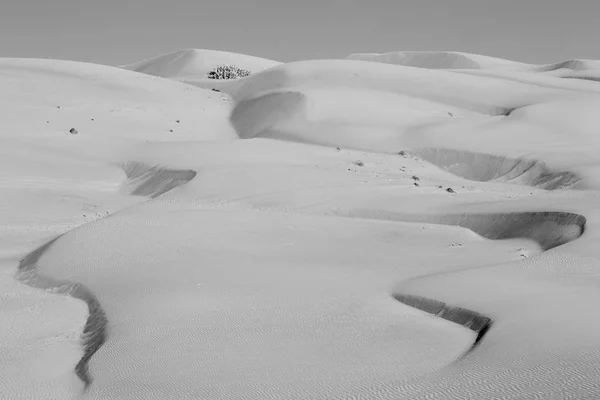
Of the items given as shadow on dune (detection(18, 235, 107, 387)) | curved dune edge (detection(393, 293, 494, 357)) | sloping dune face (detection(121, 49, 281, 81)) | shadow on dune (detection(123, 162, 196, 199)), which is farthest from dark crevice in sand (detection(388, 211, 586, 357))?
sloping dune face (detection(121, 49, 281, 81))

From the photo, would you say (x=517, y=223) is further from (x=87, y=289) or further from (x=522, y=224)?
(x=87, y=289)

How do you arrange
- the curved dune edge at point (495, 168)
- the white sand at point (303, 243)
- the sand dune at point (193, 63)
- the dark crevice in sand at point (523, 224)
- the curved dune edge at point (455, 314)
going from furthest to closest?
the sand dune at point (193, 63) → the curved dune edge at point (495, 168) → the dark crevice in sand at point (523, 224) → the curved dune edge at point (455, 314) → the white sand at point (303, 243)

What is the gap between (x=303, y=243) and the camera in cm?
1001

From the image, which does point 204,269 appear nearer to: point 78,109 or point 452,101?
point 78,109

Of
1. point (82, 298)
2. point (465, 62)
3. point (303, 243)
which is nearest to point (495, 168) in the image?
point (303, 243)

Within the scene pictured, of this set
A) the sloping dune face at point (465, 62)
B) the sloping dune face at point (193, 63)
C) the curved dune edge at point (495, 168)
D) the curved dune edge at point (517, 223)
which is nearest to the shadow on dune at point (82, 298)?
the curved dune edge at point (517, 223)

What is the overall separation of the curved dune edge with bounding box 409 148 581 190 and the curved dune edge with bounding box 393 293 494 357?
757 centimetres

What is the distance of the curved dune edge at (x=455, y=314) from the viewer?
250 inches

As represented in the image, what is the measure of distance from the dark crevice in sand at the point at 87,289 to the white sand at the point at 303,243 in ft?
0.20

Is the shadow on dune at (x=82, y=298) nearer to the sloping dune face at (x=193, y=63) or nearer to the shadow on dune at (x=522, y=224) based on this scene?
the shadow on dune at (x=522, y=224)

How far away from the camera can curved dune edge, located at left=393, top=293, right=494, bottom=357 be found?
6.36 m

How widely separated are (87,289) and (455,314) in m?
4.39

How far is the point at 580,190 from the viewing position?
12672 millimetres

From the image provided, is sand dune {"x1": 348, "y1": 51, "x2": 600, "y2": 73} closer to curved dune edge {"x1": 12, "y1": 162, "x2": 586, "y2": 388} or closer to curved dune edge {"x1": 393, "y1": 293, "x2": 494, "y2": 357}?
curved dune edge {"x1": 12, "y1": 162, "x2": 586, "y2": 388}
